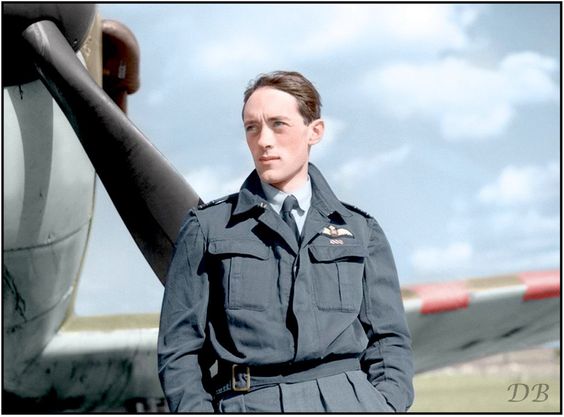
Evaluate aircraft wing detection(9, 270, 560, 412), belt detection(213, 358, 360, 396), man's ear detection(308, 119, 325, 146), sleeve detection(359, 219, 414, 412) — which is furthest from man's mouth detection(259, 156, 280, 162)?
aircraft wing detection(9, 270, 560, 412)

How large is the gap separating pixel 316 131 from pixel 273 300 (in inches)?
16.1

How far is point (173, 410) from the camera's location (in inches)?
62.6

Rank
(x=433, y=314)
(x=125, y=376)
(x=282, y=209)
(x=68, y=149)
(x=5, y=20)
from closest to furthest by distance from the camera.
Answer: (x=282, y=209), (x=5, y=20), (x=68, y=149), (x=125, y=376), (x=433, y=314)

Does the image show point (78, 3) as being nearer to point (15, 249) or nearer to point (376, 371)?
point (15, 249)

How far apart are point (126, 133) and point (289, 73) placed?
6.59ft

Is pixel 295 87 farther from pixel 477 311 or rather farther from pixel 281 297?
pixel 477 311

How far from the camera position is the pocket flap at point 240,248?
1.65 metres

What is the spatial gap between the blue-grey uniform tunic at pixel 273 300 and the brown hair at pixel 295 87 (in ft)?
0.55

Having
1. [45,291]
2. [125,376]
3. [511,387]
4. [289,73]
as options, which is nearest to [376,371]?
[289,73]

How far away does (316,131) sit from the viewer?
1.77 metres

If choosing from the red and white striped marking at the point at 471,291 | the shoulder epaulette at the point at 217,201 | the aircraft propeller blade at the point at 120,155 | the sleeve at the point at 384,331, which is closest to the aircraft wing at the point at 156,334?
the red and white striped marking at the point at 471,291

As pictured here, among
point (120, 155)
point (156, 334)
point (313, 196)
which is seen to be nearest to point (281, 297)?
point (313, 196)

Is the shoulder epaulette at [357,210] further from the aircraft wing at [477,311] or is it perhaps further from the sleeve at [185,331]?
the aircraft wing at [477,311]

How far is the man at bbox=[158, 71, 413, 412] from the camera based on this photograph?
1597mm
